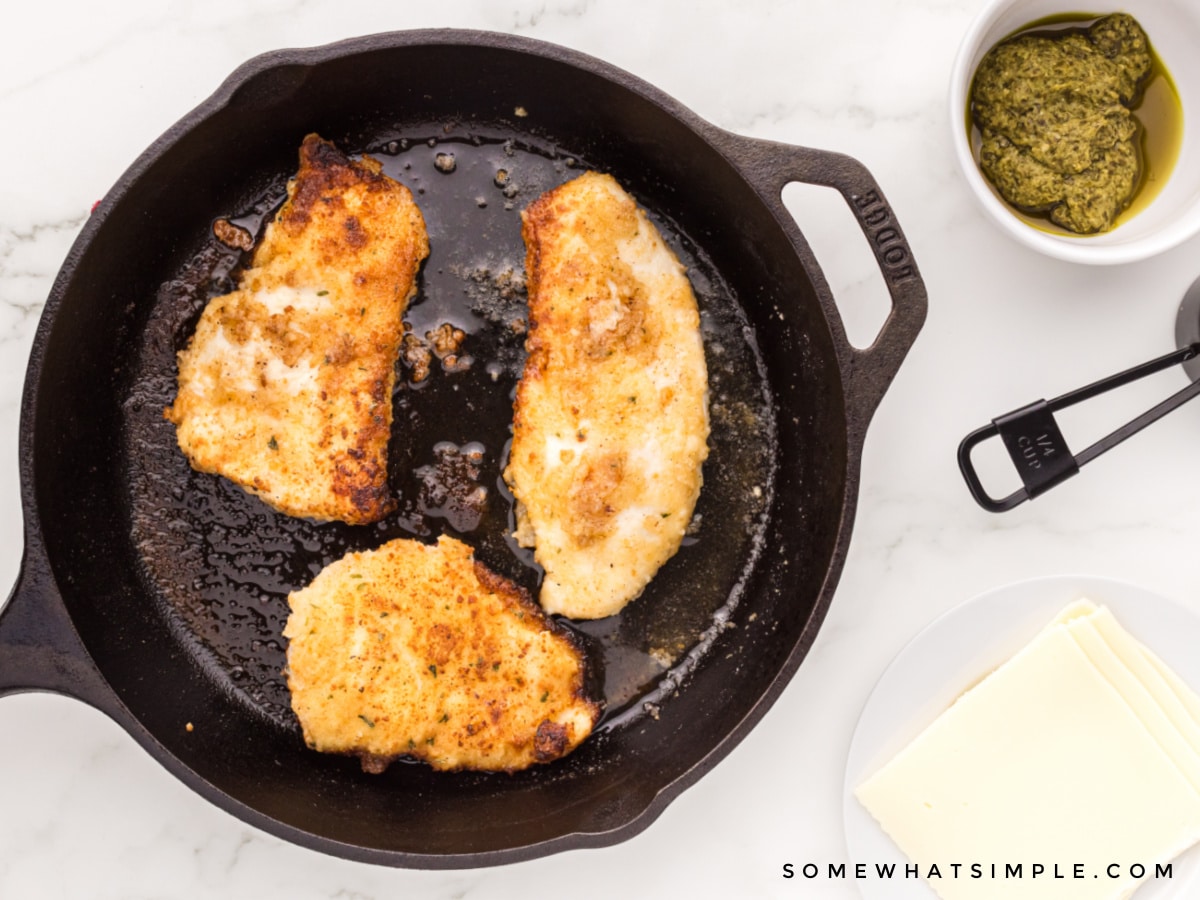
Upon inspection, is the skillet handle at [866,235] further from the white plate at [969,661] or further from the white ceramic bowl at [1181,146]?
the white plate at [969,661]

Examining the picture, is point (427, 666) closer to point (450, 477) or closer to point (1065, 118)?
point (450, 477)

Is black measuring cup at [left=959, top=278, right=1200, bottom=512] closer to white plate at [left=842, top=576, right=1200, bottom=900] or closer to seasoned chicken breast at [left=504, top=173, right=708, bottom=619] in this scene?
white plate at [left=842, top=576, right=1200, bottom=900]

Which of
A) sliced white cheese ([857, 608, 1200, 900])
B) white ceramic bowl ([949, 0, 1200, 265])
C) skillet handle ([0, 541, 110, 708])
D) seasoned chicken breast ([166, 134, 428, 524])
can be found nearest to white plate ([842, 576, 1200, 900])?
sliced white cheese ([857, 608, 1200, 900])

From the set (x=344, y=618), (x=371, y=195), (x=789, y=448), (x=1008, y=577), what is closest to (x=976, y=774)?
(x=1008, y=577)

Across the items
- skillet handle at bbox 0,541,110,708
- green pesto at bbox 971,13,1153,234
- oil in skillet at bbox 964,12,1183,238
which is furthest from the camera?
oil in skillet at bbox 964,12,1183,238

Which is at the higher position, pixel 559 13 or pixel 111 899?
pixel 559 13

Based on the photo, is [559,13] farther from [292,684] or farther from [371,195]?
[292,684]
